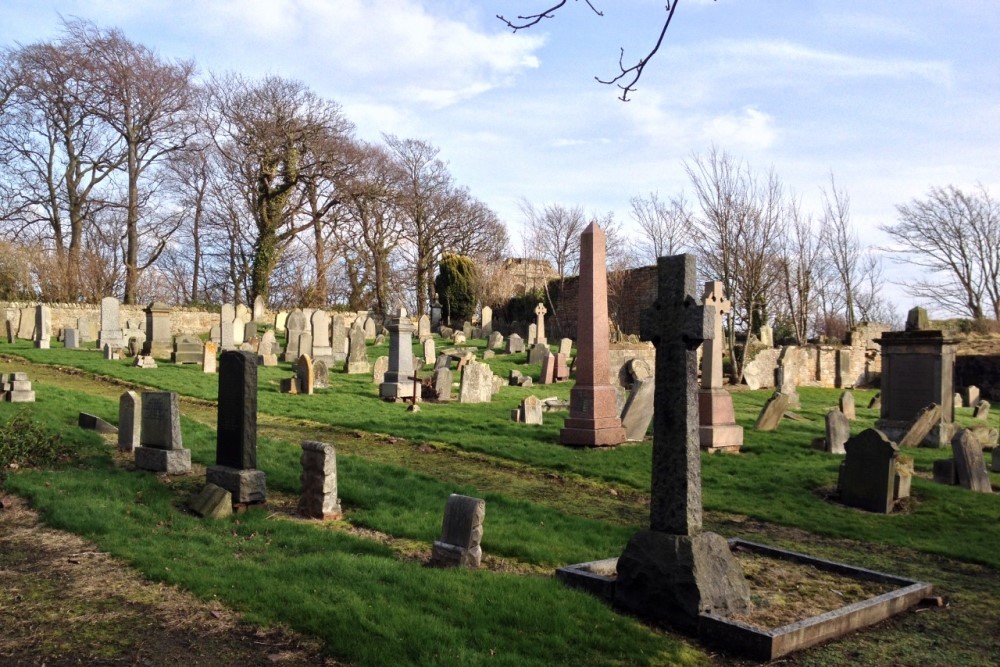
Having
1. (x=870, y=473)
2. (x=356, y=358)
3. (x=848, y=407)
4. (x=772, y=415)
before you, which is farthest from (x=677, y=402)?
(x=356, y=358)

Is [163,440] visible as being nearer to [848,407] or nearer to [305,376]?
[305,376]

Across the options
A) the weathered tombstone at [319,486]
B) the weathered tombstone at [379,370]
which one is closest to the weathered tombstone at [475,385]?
the weathered tombstone at [379,370]

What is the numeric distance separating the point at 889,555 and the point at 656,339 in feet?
12.5

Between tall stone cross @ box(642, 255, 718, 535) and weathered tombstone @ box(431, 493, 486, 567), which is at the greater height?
tall stone cross @ box(642, 255, 718, 535)

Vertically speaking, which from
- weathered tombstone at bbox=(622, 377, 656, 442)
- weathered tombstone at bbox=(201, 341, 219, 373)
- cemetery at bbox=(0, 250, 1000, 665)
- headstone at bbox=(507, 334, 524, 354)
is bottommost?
cemetery at bbox=(0, 250, 1000, 665)

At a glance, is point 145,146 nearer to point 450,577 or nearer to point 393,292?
point 393,292

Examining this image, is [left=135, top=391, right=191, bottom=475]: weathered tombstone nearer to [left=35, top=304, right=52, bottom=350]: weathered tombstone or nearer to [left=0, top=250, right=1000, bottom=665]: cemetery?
[left=0, top=250, right=1000, bottom=665]: cemetery

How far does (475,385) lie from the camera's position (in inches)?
657

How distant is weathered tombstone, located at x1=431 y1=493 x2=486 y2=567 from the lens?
5.76 metres

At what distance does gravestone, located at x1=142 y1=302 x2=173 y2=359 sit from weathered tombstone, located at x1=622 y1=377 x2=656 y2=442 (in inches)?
568

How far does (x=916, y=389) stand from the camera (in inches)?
553

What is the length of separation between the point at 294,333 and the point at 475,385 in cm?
933

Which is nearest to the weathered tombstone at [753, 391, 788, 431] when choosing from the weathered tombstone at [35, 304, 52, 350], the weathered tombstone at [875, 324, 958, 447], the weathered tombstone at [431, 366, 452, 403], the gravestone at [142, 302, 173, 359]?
the weathered tombstone at [875, 324, 958, 447]

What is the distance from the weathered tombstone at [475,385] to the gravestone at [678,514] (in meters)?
11.6
